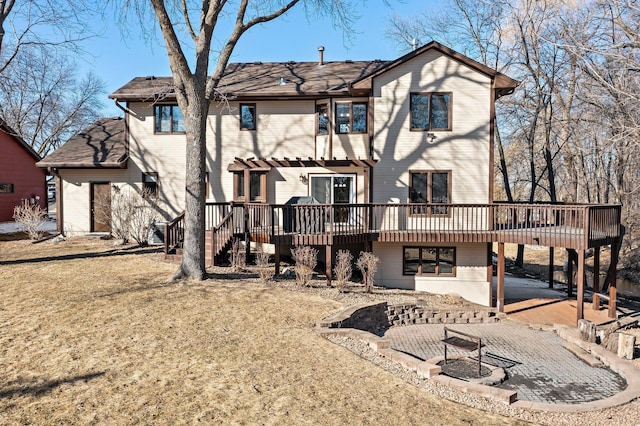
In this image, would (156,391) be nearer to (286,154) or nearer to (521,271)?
(286,154)

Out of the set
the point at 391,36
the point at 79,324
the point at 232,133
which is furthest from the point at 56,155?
the point at 391,36

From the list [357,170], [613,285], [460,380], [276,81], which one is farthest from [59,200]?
[613,285]

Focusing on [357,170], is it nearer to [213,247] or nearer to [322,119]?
[322,119]

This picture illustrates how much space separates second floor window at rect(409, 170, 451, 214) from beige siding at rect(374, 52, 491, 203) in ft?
0.61

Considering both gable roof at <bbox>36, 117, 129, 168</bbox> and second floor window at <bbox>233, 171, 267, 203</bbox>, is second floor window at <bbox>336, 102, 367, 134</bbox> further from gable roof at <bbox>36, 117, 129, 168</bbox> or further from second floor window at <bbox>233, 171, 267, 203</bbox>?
gable roof at <bbox>36, 117, 129, 168</bbox>

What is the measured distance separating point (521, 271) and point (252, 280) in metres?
16.3

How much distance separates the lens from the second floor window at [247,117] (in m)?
16.7

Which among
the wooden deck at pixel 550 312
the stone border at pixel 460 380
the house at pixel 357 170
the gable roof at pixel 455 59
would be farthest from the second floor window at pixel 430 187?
the stone border at pixel 460 380

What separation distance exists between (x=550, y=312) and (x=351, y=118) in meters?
9.60

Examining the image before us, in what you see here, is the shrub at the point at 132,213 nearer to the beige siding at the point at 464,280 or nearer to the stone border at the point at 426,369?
the beige siding at the point at 464,280

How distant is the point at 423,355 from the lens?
9.30 m

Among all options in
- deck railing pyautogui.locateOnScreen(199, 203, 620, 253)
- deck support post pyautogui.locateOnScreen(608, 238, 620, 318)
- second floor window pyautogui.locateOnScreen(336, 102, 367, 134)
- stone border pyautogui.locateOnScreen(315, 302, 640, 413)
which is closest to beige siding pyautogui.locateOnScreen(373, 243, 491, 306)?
deck railing pyautogui.locateOnScreen(199, 203, 620, 253)

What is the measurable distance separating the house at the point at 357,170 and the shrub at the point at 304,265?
0.55 metres

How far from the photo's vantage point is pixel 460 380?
22.3 ft
